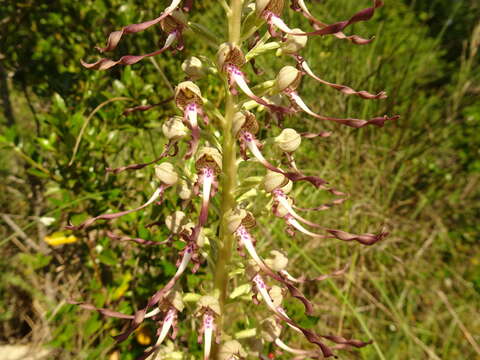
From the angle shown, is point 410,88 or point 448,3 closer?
point 410,88

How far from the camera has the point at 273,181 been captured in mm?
1034

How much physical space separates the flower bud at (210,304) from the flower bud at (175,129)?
482 millimetres

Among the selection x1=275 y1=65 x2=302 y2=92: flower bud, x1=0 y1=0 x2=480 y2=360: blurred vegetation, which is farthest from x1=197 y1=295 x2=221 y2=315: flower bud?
x1=275 y1=65 x2=302 y2=92: flower bud

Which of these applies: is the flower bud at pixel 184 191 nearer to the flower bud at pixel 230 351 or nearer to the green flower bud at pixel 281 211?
the green flower bud at pixel 281 211

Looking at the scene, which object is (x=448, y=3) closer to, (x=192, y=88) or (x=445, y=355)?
(x=445, y=355)

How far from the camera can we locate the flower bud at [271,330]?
1182 mm

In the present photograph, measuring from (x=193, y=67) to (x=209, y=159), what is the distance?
27 centimetres

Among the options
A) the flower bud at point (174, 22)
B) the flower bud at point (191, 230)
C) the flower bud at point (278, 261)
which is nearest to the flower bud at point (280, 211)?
the flower bud at point (278, 261)

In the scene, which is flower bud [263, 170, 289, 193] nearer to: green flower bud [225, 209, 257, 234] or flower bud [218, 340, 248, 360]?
green flower bud [225, 209, 257, 234]

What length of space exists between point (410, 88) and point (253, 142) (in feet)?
9.80

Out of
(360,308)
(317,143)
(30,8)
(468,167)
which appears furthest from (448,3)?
(30,8)

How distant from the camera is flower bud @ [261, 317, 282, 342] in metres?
1.18

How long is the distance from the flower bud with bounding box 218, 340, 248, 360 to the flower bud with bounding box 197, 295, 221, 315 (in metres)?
0.13

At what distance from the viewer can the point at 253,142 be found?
0.99 m
